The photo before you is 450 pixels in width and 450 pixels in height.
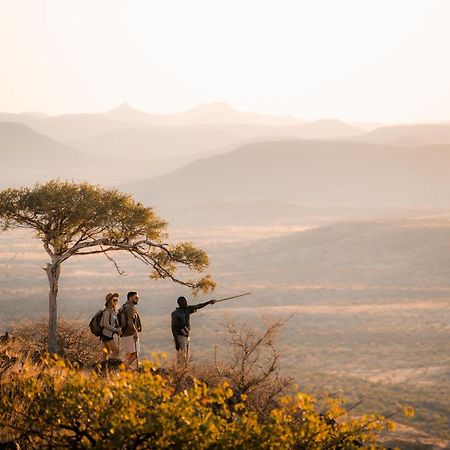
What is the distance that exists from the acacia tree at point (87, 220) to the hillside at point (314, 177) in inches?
4899

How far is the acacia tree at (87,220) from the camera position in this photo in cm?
1819

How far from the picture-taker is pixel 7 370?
10617mm

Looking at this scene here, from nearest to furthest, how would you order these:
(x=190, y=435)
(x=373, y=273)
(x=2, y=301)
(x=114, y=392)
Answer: (x=190, y=435) < (x=114, y=392) < (x=2, y=301) < (x=373, y=273)

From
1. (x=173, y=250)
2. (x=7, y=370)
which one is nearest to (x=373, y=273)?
(x=173, y=250)

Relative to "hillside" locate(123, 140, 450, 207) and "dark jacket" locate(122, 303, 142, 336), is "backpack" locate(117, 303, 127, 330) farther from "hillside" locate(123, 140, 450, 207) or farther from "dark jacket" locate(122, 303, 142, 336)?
"hillside" locate(123, 140, 450, 207)

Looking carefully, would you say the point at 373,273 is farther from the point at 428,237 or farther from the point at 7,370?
the point at 7,370

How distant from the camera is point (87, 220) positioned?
18.7m

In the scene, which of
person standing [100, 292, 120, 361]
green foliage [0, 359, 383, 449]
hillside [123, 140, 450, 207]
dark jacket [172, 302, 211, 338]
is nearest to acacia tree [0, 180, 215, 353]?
dark jacket [172, 302, 211, 338]

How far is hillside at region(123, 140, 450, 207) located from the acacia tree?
12444cm

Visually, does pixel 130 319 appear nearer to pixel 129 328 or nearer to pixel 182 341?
pixel 129 328

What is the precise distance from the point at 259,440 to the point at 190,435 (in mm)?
665

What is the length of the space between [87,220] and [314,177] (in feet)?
478

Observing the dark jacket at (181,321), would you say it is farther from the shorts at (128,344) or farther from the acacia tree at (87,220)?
the acacia tree at (87,220)

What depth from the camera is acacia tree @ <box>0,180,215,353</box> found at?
716 inches
